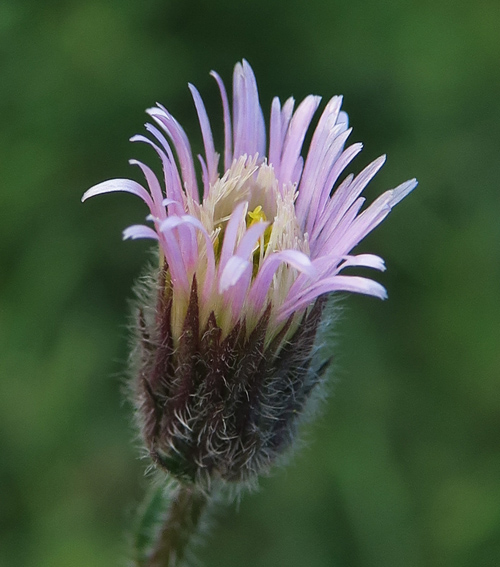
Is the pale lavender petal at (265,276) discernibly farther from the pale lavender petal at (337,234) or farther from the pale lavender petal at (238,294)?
the pale lavender petal at (337,234)

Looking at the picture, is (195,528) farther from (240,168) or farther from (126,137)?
(126,137)

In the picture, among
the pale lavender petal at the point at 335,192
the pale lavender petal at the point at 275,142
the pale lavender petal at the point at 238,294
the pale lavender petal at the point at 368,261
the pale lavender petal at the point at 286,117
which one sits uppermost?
the pale lavender petal at the point at 286,117

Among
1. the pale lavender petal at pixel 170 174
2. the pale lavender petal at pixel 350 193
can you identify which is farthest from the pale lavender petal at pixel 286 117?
the pale lavender petal at pixel 170 174

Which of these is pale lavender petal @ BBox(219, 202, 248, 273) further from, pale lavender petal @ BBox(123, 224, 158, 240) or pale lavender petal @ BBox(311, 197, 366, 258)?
pale lavender petal @ BBox(311, 197, 366, 258)

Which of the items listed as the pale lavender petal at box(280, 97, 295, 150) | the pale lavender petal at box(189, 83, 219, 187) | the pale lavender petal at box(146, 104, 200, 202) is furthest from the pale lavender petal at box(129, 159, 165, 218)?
the pale lavender petal at box(280, 97, 295, 150)

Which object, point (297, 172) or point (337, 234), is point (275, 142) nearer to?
point (297, 172)
